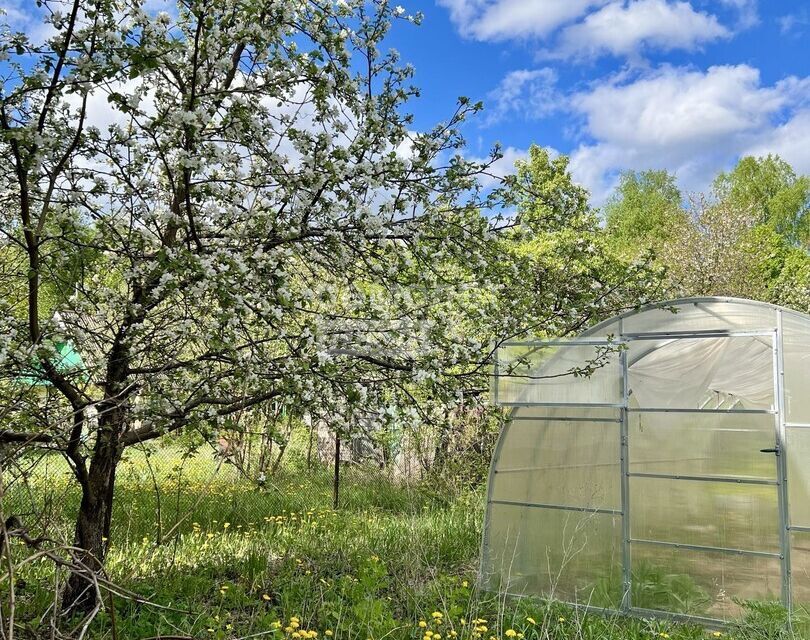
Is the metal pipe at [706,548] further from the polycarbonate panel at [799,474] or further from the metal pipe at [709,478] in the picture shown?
the metal pipe at [709,478]

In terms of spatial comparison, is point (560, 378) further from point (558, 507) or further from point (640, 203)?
point (640, 203)

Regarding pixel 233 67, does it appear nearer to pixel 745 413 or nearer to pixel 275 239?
pixel 275 239

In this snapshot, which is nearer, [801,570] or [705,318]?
[801,570]

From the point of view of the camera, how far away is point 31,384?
4.57 m

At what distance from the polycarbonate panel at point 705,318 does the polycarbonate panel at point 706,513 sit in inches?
50.0

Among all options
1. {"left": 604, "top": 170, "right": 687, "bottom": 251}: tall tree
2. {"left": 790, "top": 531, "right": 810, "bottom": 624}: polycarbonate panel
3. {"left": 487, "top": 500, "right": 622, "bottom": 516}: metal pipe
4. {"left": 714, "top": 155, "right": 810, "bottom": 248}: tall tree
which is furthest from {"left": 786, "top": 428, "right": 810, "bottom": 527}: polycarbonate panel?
{"left": 714, "top": 155, "right": 810, "bottom": 248}: tall tree

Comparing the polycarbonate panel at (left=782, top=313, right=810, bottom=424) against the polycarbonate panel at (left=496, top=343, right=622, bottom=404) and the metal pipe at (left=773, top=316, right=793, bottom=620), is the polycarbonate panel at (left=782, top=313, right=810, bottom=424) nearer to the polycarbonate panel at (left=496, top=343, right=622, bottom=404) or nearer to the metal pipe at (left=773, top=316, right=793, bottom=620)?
the metal pipe at (left=773, top=316, right=793, bottom=620)

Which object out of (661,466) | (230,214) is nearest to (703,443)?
(661,466)

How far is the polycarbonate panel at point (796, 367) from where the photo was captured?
588 centimetres

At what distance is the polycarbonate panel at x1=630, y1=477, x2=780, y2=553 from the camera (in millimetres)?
5887

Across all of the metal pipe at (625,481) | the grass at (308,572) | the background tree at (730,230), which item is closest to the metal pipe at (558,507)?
the metal pipe at (625,481)

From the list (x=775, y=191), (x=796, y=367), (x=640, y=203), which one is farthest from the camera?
(x=640, y=203)

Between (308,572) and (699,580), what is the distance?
3.14m

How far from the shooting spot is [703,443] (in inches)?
246
